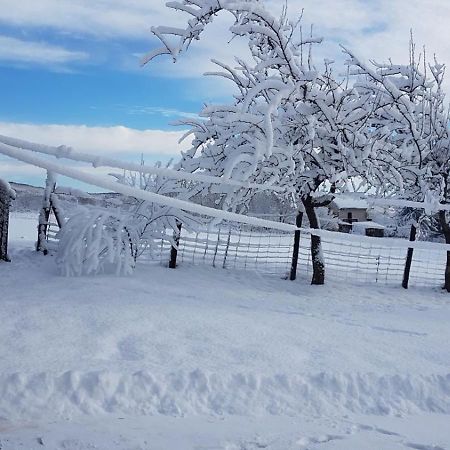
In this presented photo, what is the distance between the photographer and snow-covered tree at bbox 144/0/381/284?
7.38 m

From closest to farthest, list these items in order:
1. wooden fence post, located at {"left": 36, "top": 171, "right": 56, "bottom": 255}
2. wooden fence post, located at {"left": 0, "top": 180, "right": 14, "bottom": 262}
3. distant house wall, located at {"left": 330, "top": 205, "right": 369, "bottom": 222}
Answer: wooden fence post, located at {"left": 0, "top": 180, "right": 14, "bottom": 262}, wooden fence post, located at {"left": 36, "top": 171, "right": 56, "bottom": 255}, distant house wall, located at {"left": 330, "top": 205, "right": 369, "bottom": 222}

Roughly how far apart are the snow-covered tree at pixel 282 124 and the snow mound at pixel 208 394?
347 cm

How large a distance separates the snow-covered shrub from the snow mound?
187 inches

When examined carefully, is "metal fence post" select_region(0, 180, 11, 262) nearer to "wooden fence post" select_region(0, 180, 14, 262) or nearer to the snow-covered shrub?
"wooden fence post" select_region(0, 180, 14, 262)

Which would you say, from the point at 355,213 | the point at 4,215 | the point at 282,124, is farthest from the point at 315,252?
the point at 355,213

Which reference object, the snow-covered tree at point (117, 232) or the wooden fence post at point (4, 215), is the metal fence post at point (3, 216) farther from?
the snow-covered tree at point (117, 232)

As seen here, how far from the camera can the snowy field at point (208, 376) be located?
3.56 metres

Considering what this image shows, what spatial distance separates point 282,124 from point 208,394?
6.10m

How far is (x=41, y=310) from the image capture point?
19.9 ft

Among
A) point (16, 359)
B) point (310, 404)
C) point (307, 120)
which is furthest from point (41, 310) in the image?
point (307, 120)

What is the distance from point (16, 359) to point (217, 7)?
17.0 ft

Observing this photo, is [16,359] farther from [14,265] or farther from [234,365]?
[14,265]

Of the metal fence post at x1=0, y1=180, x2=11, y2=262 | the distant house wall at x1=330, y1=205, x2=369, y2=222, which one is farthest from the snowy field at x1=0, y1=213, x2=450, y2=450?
the distant house wall at x1=330, y1=205, x2=369, y2=222

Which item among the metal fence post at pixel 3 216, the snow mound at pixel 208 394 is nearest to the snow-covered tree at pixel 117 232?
the metal fence post at pixel 3 216
